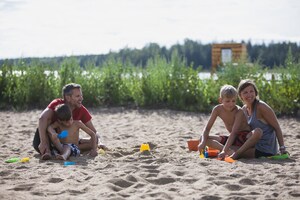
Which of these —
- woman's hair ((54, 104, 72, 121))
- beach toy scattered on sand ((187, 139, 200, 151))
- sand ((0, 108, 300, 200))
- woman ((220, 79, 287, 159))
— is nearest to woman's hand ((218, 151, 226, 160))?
woman ((220, 79, 287, 159))

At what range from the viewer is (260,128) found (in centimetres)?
460

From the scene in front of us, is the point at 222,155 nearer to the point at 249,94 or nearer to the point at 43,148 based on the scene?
the point at 249,94

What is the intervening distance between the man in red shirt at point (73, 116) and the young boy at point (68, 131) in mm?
79

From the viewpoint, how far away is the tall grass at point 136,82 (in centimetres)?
967

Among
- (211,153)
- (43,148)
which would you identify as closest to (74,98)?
(43,148)

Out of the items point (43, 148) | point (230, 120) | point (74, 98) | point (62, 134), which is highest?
point (74, 98)

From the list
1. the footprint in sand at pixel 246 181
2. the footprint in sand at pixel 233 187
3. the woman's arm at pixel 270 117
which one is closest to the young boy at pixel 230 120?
the woman's arm at pixel 270 117

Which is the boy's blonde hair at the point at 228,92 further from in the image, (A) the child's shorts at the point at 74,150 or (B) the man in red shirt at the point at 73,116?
(A) the child's shorts at the point at 74,150

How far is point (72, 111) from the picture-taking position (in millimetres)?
5047

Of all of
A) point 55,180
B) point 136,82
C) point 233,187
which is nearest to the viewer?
point 233,187

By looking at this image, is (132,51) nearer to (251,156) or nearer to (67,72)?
(67,72)

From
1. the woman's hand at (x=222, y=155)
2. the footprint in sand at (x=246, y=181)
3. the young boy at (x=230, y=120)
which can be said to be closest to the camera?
the footprint in sand at (x=246, y=181)

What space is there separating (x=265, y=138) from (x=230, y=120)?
19.0 inches

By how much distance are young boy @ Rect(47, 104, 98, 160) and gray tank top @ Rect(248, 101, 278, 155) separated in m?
1.90
